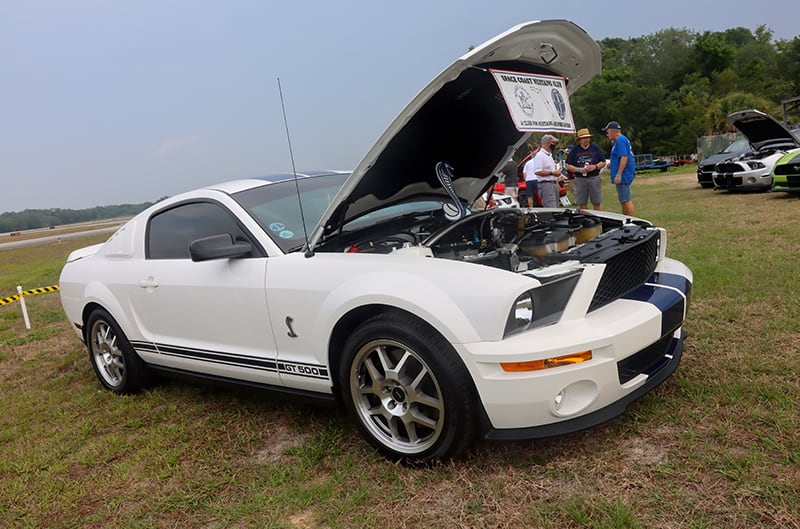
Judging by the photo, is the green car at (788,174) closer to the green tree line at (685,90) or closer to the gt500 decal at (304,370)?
the gt500 decal at (304,370)

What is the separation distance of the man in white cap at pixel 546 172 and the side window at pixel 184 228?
286 inches

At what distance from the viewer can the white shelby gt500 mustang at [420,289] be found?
2.28m

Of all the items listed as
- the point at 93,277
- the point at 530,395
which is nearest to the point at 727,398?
the point at 530,395

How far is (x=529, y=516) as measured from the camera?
6.96 ft

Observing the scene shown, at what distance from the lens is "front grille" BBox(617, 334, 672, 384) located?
7.80 feet

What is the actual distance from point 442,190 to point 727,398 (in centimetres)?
214

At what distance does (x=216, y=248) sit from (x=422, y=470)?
1.48 metres

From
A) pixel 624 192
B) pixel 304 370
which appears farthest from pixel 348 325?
pixel 624 192

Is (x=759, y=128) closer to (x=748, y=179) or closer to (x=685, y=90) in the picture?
(x=748, y=179)

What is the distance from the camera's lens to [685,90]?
55250 millimetres

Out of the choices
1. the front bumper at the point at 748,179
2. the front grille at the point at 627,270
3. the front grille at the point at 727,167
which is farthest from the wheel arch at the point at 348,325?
the front grille at the point at 727,167

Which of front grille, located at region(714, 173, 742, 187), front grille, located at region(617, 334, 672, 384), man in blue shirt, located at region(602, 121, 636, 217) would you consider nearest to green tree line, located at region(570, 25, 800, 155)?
front grille, located at region(714, 173, 742, 187)

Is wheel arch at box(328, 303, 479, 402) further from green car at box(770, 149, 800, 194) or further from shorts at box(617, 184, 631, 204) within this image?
green car at box(770, 149, 800, 194)

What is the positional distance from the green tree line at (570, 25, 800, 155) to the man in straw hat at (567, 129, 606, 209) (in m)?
39.9
